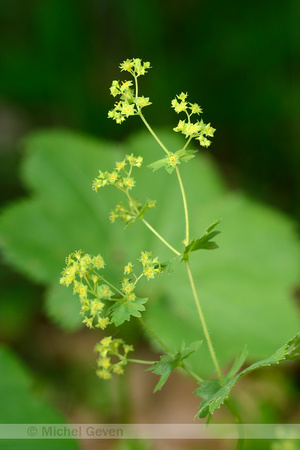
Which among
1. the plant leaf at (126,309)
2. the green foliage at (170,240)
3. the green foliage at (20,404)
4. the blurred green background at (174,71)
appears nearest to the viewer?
the plant leaf at (126,309)

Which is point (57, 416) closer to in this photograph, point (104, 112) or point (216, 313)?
point (216, 313)

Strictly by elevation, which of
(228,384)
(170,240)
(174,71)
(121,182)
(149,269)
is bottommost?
(228,384)

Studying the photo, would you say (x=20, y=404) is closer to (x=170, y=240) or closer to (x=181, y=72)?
(x=170, y=240)

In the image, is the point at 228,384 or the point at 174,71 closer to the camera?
the point at 228,384

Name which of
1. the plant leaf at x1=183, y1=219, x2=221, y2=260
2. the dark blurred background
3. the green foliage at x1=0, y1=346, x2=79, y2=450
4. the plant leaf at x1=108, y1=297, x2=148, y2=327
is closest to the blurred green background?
the dark blurred background

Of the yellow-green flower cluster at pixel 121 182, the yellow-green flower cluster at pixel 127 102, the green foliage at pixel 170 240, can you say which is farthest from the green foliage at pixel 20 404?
the yellow-green flower cluster at pixel 127 102

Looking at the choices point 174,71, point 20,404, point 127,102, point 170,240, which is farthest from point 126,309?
point 174,71

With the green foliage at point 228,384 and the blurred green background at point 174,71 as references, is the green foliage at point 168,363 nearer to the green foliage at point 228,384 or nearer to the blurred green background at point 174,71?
the green foliage at point 228,384
